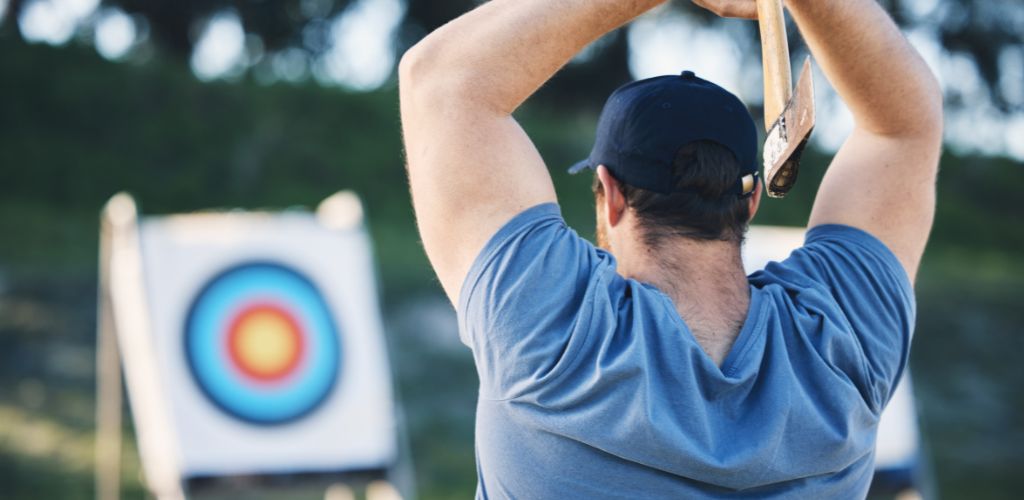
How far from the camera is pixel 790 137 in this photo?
1.16 metres

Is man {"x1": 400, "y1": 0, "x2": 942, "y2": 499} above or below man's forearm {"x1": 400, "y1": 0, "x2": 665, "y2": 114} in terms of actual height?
below

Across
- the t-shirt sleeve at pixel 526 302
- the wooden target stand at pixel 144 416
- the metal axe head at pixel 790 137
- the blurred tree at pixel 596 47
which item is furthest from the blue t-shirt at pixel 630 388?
the blurred tree at pixel 596 47

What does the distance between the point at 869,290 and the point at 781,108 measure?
0.21m

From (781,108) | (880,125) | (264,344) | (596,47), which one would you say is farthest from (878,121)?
(596,47)

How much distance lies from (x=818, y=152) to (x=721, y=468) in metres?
9.19

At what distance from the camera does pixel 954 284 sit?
8047 mm

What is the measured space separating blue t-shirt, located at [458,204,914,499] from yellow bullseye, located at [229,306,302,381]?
106 inches

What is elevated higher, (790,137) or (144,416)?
(790,137)

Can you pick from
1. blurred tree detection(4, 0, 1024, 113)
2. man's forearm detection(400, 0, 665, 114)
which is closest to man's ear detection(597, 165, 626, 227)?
man's forearm detection(400, 0, 665, 114)

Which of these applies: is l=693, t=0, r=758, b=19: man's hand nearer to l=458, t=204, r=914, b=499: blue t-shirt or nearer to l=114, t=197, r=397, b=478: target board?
l=458, t=204, r=914, b=499: blue t-shirt

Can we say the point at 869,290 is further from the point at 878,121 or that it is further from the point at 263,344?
the point at 263,344

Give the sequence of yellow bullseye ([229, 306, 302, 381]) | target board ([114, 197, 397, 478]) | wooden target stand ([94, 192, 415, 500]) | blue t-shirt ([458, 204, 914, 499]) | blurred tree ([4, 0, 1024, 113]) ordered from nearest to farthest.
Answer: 1. blue t-shirt ([458, 204, 914, 499])
2. wooden target stand ([94, 192, 415, 500])
3. target board ([114, 197, 397, 478])
4. yellow bullseye ([229, 306, 302, 381])
5. blurred tree ([4, 0, 1024, 113])

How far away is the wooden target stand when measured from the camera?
3.50 metres

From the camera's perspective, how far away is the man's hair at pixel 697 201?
1.20m
